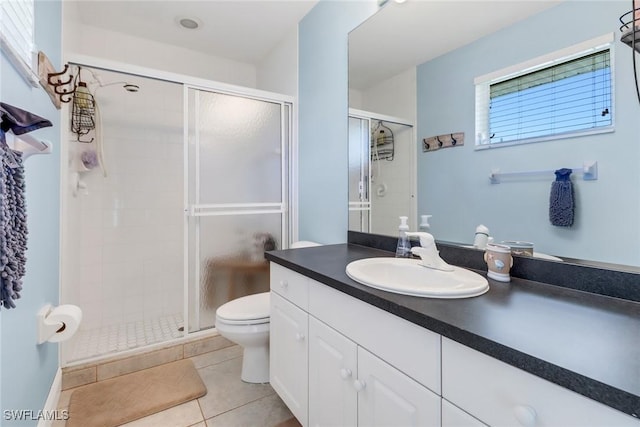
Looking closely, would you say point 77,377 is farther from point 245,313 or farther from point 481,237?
point 481,237

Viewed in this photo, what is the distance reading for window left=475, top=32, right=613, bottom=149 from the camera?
91 cm

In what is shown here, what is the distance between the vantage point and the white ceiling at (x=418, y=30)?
1.17 meters

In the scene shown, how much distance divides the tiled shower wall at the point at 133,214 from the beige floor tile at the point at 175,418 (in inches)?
46.6

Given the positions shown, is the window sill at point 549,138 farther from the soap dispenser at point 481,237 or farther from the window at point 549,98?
the soap dispenser at point 481,237

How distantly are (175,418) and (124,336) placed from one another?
1097 millimetres

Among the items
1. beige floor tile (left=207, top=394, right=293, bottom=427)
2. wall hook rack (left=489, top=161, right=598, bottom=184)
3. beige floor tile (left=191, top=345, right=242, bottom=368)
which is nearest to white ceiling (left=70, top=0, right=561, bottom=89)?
wall hook rack (left=489, top=161, right=598, bottom=184)

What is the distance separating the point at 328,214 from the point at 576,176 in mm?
1406

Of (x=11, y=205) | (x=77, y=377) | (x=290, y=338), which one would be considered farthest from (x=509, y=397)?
(x=77, y=377)

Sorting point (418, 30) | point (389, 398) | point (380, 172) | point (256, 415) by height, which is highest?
point (418, 30)

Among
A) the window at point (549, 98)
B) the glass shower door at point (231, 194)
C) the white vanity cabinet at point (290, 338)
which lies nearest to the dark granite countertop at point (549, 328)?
the white vanity cabinet at point (290, 338)

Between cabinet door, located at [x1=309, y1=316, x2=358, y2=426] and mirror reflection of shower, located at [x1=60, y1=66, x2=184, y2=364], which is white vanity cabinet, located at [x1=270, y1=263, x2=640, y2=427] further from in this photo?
mirror reflection of shower, located at [x1=60, y1=66, x2=184, y2=364]

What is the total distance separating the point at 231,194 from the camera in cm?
226

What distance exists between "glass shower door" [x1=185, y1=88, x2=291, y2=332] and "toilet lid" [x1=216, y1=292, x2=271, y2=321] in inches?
17.5

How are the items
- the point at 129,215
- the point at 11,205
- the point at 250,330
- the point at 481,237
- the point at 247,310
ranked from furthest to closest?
the point at 129,215, the point at 247,310, the point at 250,330, the point at 481,237, the point at 11,205
